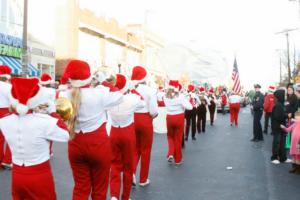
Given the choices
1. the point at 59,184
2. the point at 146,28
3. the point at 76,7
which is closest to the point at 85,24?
the point at 76,7

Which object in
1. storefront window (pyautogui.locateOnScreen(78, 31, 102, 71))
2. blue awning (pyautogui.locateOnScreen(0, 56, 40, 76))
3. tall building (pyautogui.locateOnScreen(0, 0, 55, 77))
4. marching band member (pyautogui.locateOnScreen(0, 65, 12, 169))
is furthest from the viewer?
storefront window (pyautogui.locateOnScreen(78, 31, 102, 71))

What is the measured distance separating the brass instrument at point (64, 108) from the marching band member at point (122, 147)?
186cm

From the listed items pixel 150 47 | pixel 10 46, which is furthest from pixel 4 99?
pixel 150 47

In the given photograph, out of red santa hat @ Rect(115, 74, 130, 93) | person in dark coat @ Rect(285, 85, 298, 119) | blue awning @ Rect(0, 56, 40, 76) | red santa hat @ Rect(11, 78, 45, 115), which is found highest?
blue awning @ Rect(0, 56, 40, 76)

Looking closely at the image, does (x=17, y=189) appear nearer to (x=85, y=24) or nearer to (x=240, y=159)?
(x=240, y=159)

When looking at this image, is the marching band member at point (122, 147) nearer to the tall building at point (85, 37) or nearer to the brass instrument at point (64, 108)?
the brass instrument at point (64, 108)

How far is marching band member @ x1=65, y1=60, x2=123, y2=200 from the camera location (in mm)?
4781

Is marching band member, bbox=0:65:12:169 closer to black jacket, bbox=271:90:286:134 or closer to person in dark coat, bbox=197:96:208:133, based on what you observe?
black jacket, bbox=271:90:286:134

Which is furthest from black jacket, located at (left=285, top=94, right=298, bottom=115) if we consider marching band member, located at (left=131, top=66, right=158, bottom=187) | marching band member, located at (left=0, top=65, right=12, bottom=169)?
marching band member, located at (left=0, top=65, right=12, bottom=169)

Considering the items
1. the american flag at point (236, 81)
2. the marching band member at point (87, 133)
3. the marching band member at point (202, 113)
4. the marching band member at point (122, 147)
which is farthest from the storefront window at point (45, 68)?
the marching band member at point (87, 133)

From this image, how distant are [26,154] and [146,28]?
175 ft

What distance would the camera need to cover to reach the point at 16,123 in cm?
402

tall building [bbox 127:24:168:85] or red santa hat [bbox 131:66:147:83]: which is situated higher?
tall building [bbox 127:24:168:85]

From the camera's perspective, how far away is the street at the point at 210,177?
709 centimetres
